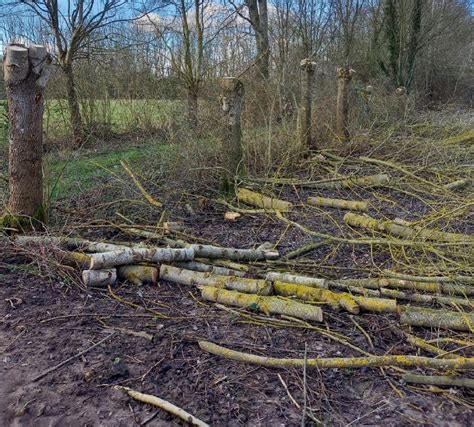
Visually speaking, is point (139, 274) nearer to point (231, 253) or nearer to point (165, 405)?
point (231, 253)

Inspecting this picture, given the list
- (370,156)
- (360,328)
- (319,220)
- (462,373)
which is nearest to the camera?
(462,373)

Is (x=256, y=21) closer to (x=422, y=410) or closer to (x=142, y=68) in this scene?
(x=142, y=68)

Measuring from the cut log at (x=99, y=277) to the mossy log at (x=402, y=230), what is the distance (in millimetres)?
3214

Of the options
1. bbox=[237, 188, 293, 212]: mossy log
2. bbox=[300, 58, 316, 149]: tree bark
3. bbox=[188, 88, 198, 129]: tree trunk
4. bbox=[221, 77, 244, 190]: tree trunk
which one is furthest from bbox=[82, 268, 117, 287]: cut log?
bbox=[300, 58, 316, 149]: tree bark

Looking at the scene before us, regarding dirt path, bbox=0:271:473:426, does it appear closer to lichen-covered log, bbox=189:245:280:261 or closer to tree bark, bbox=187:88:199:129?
lichen-covered log, bbox=189:245:280:261

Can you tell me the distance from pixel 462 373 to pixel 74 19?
12948mm

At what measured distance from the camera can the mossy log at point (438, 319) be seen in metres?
3.39

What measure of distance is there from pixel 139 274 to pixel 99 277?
377 millimetres

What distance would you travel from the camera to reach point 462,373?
2.85m

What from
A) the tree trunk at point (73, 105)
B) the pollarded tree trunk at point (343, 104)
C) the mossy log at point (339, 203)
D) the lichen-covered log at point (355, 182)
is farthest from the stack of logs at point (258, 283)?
the tree trunk at point (73, 105)

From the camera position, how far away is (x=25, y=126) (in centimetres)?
473

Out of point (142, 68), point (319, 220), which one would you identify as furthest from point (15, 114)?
point (142, 68)

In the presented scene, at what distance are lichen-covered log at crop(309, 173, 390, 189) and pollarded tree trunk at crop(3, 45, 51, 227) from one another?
169 inches

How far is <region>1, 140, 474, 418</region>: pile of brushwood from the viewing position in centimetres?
325
